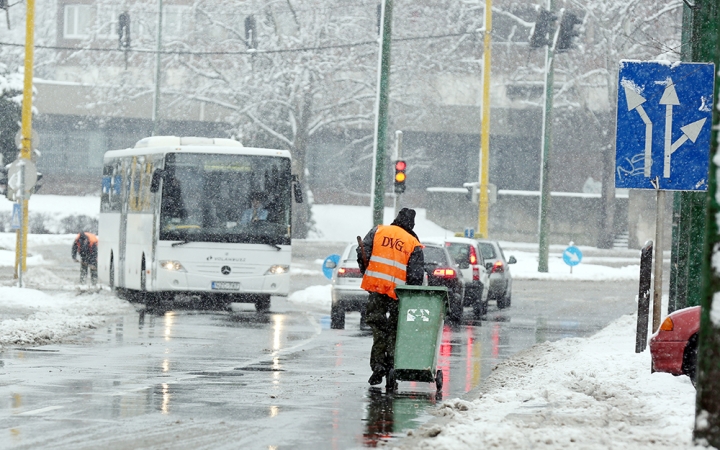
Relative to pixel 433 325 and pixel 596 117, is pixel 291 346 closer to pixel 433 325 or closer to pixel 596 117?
pixel 433 325

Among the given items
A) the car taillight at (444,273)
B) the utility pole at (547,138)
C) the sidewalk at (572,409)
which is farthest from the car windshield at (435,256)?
the utility pole at (547,138)

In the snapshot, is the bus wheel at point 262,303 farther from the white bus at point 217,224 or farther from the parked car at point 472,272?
the parked car at point 472,272

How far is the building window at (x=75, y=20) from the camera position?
75812mm

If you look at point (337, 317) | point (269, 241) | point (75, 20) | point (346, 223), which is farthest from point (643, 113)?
point (75, 20)

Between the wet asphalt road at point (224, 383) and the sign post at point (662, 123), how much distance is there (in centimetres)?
274

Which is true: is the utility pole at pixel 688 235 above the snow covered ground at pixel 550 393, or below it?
above

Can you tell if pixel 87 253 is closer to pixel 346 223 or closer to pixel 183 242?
pixel 183 242

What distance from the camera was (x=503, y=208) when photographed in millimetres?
65688

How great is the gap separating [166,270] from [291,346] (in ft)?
22.7

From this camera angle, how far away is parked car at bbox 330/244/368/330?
2291 cm

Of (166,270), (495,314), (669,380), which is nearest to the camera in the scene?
(669,380)

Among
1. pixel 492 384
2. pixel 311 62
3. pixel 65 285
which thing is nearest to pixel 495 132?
pixel 311 62

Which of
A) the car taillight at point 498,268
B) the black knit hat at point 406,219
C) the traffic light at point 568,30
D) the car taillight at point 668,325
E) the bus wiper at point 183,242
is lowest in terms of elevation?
the car taillight at point 498,268

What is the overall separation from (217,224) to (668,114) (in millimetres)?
12458
